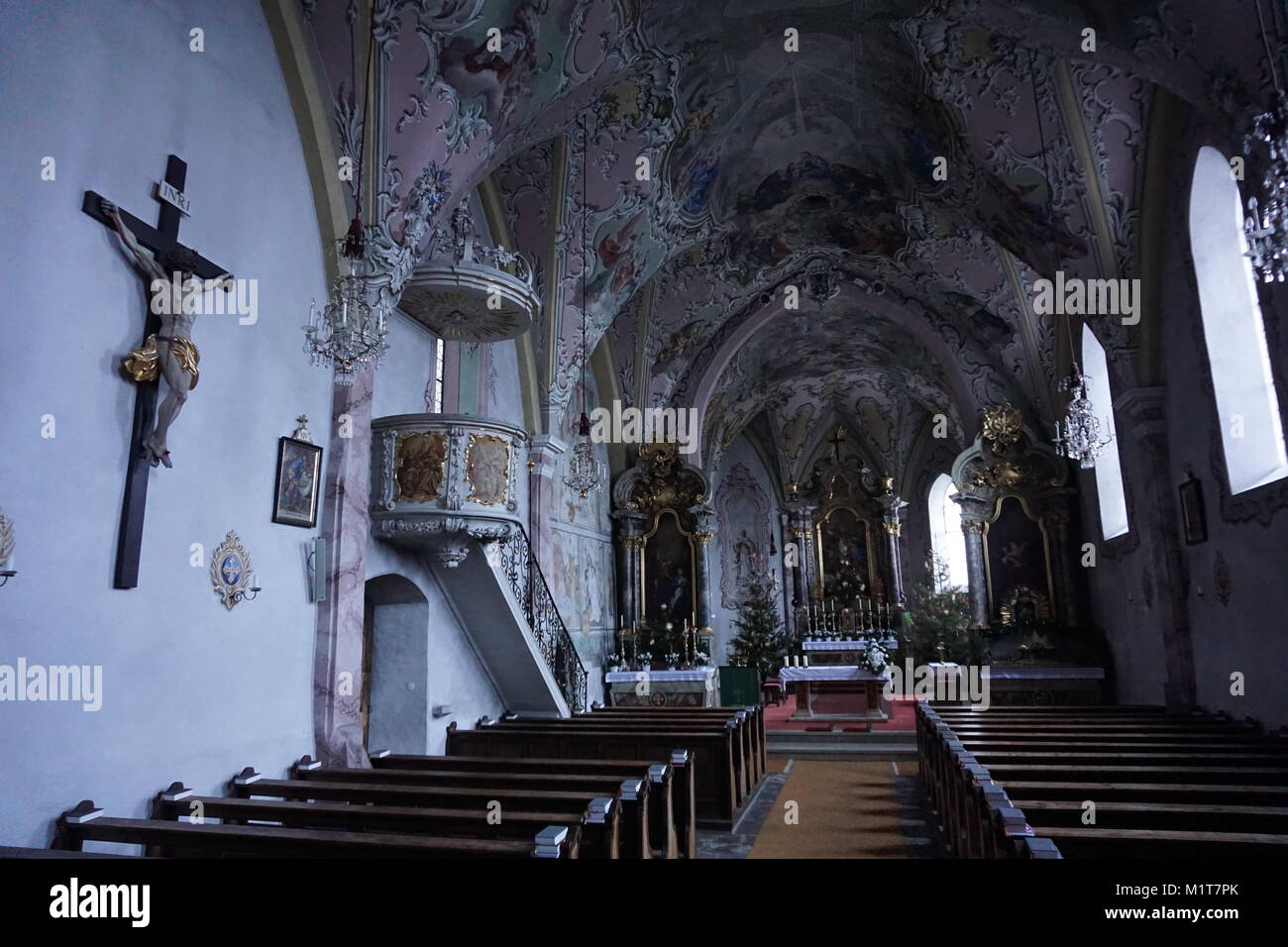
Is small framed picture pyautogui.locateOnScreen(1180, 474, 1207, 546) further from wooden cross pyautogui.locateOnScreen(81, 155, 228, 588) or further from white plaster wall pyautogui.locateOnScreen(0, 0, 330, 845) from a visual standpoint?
wooden cross pyautogui.locateOnScreen(81, 155, 228, 588)

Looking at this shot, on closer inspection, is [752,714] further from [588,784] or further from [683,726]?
[588,784]

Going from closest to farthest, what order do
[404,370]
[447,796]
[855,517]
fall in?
[447,796] < [404,370] < [855,517]

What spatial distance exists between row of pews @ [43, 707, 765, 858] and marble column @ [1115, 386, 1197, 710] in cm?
572

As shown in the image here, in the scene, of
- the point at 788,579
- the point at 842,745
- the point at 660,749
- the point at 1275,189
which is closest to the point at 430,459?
the point at 660,749

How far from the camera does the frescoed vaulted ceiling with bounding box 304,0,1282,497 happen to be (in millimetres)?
7301

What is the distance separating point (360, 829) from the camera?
4.21m

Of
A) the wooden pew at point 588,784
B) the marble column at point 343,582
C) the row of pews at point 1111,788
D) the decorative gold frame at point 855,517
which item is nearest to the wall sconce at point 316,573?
the marble column at point 343,582

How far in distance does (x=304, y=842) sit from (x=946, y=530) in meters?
23.0

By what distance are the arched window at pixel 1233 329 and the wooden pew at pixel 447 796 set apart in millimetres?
7009

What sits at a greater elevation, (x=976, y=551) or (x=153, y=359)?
(x=153, y=359)

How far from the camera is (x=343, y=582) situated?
22.4ft

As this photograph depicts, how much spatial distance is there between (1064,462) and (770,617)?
23.9 feet

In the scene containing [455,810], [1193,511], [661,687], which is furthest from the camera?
[661,687]
